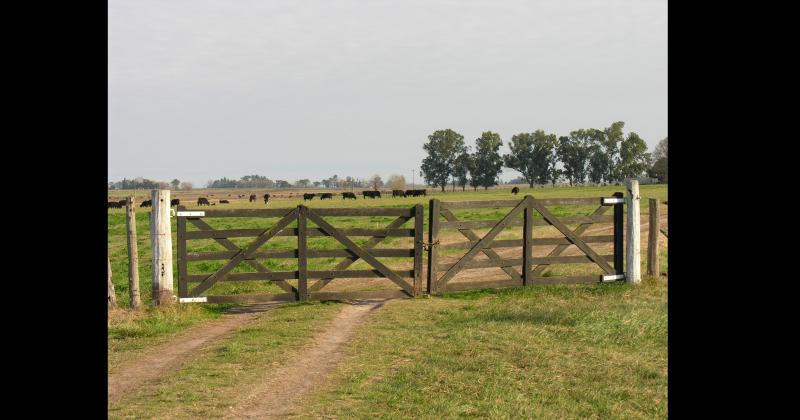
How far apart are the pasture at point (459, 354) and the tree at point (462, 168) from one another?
415 ft

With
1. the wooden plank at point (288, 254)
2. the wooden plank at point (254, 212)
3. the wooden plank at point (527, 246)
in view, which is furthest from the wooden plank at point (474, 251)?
the wooden plank at point (254, 212)

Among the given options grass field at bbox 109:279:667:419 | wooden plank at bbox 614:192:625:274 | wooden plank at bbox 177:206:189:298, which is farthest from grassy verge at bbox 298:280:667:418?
wooden plank at bbox 177:206:189:298

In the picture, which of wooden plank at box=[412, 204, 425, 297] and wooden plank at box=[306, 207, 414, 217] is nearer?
wooden plank at box=[306, 207, 414, 217]

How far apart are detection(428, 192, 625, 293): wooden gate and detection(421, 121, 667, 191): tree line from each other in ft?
390

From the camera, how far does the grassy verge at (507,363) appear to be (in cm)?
631

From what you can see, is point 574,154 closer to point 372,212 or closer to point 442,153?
point 442,153

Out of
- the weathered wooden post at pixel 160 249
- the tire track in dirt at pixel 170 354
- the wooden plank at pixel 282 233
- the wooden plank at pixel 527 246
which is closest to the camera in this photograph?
the tire track in dirt at pixel 170 354

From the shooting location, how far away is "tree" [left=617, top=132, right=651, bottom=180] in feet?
411

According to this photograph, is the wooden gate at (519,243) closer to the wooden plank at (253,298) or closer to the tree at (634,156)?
the wooden plank at (253,298)

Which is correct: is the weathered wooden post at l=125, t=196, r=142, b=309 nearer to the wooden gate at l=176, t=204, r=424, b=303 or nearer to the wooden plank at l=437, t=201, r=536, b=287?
the wooden gate at l=176, t=204, r=424, b=303

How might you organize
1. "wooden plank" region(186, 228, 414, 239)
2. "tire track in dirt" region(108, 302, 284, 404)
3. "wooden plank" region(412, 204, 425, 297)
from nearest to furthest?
"tire track in dirt" region(108, 302, 284, 404) < "wooden plank" region(186, 228, 414, 239) < "wooden plank" region(412, 204, 425, 297)

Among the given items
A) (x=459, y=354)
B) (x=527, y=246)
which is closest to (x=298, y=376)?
(x=459, y=354)

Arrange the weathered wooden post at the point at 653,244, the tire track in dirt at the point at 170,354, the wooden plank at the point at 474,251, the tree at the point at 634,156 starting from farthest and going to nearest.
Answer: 1. the tree at the point at 634,156
2. the weathered wooden post at the point at 653,244
3. the wooden plank at the point at 474,251
4. the tire track in dirt at the point at 170,354

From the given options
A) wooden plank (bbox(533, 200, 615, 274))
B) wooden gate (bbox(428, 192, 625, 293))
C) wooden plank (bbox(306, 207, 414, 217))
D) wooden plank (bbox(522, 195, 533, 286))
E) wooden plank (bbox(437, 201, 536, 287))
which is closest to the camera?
wooden plank (bbox(306, 207, 414, 217))
